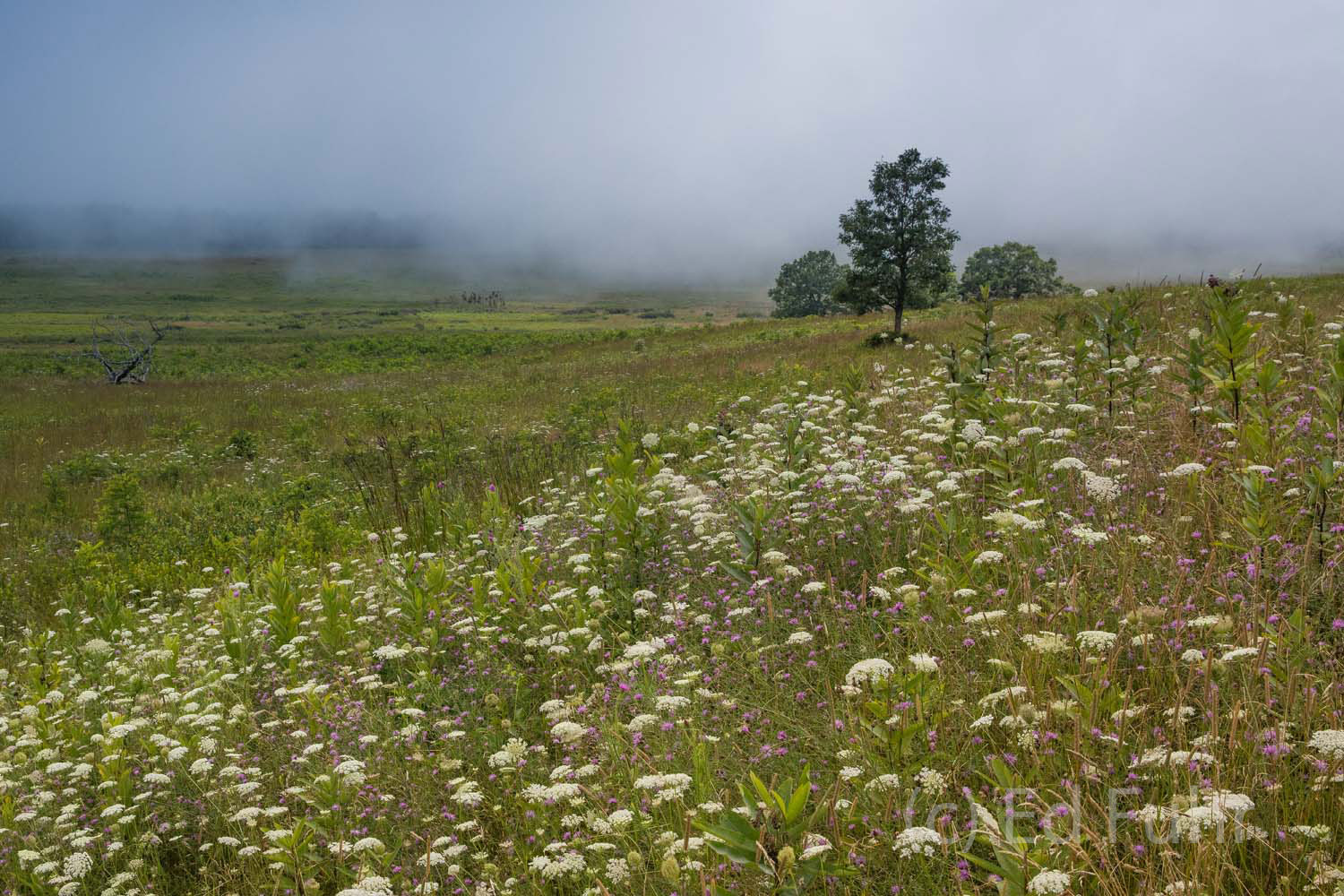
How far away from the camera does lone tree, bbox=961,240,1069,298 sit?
283ft

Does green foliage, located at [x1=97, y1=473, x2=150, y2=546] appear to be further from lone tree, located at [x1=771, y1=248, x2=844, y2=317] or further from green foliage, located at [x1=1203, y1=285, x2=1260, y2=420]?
lone tree, located at [x1=771, y1=248, x2=844, y2=317]

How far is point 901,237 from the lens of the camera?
28734 millimetres

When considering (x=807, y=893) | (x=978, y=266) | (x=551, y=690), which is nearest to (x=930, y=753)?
(x=807, y=893)

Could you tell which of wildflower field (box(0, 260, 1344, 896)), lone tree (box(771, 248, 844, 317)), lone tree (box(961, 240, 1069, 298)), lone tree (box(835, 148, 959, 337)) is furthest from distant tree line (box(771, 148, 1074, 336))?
lone tree (box(771, 248, 844, 317))

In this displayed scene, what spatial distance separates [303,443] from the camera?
16.9 meters

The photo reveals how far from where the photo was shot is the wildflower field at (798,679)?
2.22m

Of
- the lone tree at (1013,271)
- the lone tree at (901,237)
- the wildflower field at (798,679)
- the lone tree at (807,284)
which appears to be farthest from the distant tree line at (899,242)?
the lone tree at (807,284)

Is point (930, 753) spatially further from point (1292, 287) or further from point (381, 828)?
point (1292, 287)

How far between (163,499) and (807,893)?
559 inches

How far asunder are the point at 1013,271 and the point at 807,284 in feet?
107

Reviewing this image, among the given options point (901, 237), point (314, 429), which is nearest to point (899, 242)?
point (901, 237)

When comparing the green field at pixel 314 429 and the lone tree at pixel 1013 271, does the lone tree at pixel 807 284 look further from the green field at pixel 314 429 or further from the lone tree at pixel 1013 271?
the green field at pixel 314 429

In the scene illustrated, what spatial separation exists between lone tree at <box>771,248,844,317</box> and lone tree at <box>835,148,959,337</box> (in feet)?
270

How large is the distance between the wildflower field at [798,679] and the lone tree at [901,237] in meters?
21.2
